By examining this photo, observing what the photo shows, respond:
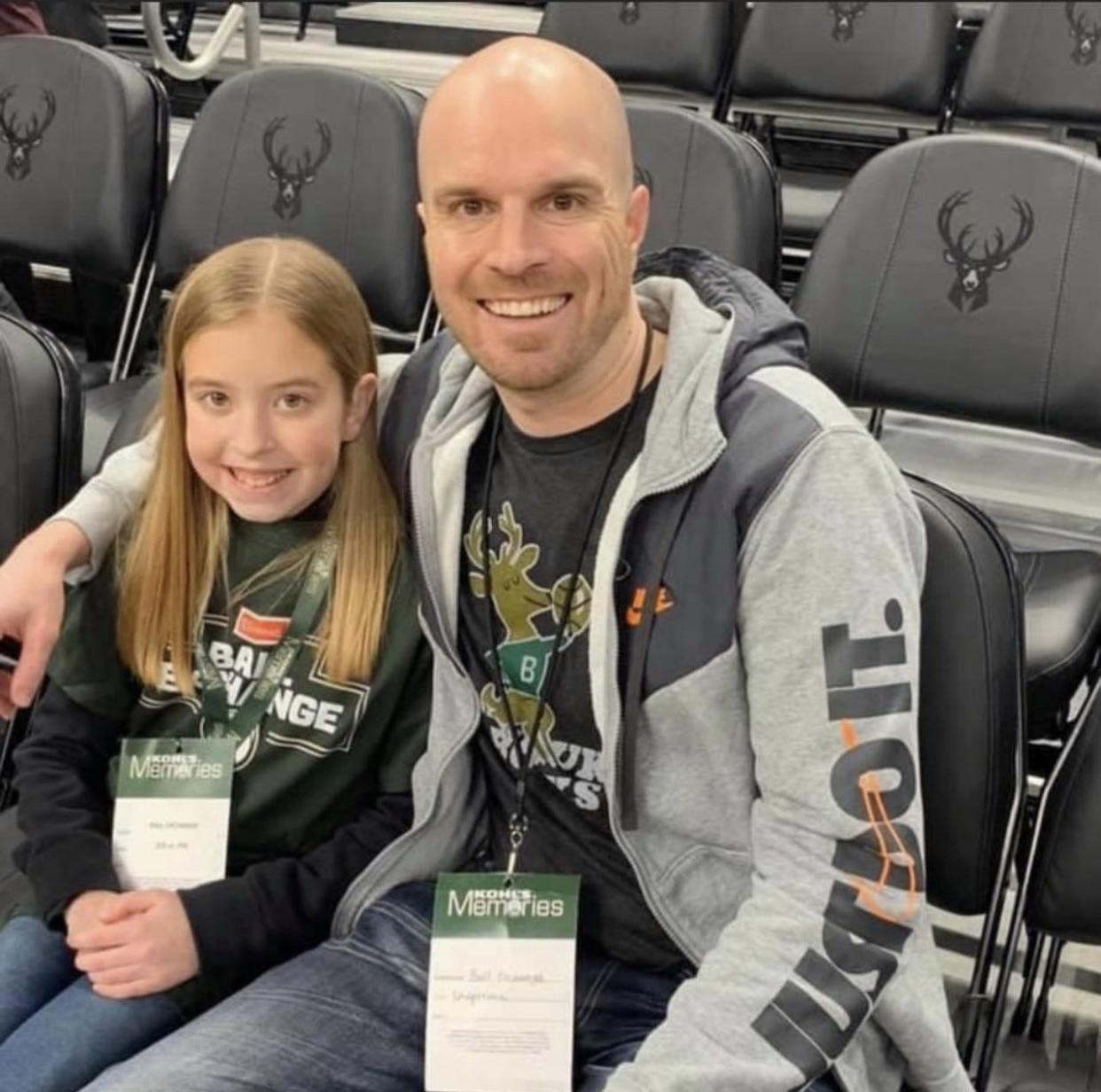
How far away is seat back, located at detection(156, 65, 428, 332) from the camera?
216 cm

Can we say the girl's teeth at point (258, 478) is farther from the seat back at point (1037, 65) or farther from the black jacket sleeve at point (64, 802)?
the seat back at point (1037, 65)

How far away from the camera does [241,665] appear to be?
1317mm

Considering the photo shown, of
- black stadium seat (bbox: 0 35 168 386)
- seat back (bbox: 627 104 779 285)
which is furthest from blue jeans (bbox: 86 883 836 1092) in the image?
black stadium seat (bbox: 0 35 168 386)

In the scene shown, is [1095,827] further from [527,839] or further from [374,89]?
[374,89]

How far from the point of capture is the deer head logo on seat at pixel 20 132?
2379mm

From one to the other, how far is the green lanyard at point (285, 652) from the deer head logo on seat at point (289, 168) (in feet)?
3.46

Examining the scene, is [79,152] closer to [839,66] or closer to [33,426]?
[33,426]

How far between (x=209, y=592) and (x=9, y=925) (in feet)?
1.13

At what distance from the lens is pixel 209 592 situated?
4.36 feet

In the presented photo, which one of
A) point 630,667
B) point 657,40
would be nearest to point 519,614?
point 630,667

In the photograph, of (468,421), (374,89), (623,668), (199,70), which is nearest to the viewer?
(623,668)

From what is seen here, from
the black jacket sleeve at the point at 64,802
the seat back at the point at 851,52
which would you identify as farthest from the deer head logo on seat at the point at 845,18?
the black jacket sleeve at the point at 64,802

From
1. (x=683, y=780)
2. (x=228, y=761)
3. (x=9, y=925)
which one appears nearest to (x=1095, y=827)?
(x=683, y=780)

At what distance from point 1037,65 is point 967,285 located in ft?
3.96
